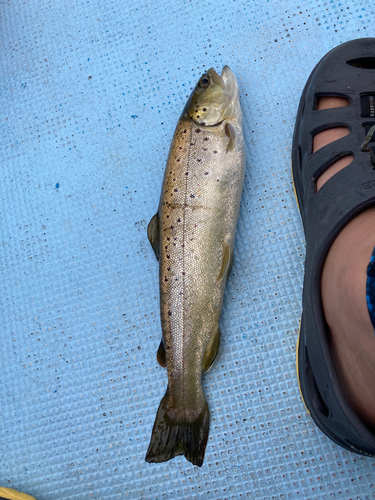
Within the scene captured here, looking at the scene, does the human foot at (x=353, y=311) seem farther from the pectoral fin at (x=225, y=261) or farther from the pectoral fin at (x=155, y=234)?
the pectoral fin at (x=155, y=234)

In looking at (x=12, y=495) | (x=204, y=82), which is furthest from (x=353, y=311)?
(x=12, y=495)

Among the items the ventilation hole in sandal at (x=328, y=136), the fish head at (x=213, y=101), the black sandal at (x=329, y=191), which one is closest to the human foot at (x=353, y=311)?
the black sandal at (x=329, y=191)

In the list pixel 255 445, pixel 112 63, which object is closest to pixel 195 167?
pixel 112 63

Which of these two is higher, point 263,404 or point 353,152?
point 353,152

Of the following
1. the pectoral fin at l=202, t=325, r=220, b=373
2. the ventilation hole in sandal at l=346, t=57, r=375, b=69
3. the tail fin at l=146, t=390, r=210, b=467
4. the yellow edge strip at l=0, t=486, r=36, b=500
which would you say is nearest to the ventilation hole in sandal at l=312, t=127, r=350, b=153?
the ventilation hole in sandal at l=346, t=57, r=375, b=69

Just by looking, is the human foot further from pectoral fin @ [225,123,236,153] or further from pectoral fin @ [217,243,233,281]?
pectoral fin @ [225,123,236,153]

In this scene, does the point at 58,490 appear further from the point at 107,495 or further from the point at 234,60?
the point at 234,60
